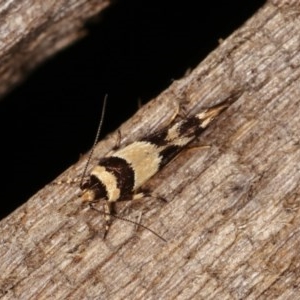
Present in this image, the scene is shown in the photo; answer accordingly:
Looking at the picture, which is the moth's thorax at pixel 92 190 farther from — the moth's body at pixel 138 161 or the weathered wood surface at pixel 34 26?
the weathered wood surface at pixel 34 26

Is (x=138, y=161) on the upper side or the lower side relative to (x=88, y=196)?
lower

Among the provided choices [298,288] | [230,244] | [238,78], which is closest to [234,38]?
[238,78]

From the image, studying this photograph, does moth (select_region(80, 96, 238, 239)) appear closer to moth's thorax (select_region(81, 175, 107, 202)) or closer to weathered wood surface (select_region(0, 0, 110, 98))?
moth's thorax (select_region(81, 175, 107, 202))

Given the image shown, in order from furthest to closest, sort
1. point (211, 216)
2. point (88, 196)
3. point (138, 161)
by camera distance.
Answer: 1. point (138, 161)
2. point (88, 196)
3. point (211, 216)

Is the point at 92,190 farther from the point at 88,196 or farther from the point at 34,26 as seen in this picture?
the point at 34,26

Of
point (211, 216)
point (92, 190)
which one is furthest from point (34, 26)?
point (211, 216)

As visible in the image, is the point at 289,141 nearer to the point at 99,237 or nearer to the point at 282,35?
the point at 282,35
